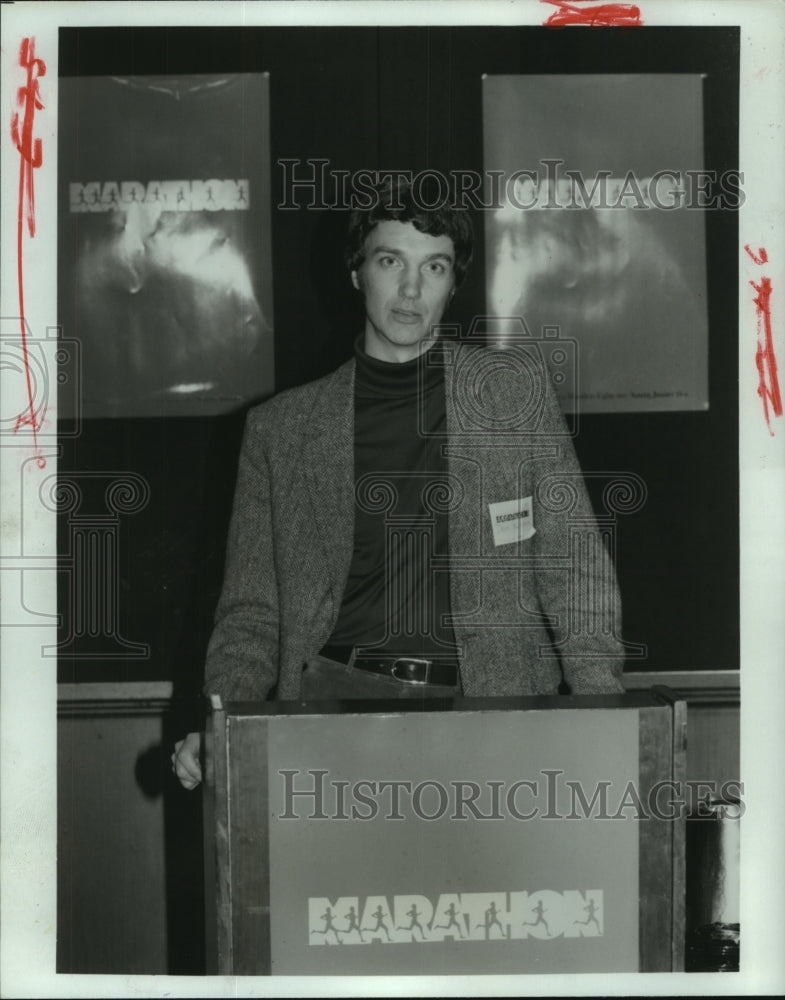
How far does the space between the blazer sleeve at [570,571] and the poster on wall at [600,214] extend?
0.60ft

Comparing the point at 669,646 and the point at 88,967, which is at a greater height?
the point at 669,646

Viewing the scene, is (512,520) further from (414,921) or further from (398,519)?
(414,921)

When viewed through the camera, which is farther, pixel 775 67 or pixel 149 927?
pixel 149 927

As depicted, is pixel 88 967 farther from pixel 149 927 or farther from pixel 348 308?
pixel 348 308

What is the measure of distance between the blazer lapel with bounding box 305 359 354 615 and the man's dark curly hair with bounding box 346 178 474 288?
265 millimetres

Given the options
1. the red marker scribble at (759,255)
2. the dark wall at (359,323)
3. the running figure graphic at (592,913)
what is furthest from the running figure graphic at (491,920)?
the red marker scribble at (759,255)

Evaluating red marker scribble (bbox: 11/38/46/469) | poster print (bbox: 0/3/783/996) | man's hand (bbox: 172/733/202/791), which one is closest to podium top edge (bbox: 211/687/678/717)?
man's hand (bbox: 172/733/202/791)

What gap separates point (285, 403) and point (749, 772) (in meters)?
1.08

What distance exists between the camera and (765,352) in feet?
6.64

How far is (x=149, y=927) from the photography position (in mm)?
2289

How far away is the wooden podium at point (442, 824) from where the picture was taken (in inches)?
55.1

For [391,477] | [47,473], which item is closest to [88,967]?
[47,473]

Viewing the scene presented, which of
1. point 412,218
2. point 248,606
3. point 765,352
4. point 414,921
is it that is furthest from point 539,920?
point 412,218

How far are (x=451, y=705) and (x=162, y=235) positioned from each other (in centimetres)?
113
